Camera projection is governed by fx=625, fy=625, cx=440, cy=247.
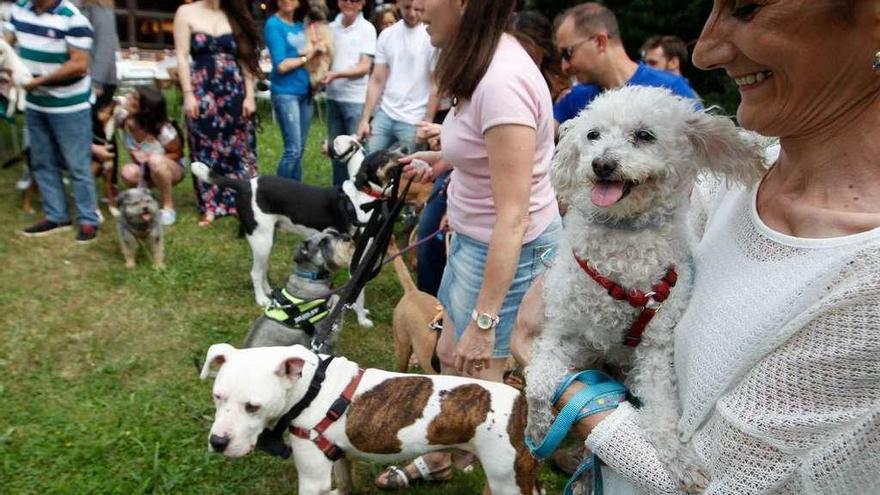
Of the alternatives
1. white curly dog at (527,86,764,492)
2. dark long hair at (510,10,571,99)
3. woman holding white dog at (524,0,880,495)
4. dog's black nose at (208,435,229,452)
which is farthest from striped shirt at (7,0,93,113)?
woman holding white dog at (524,0,880,495)

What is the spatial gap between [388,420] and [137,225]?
4.39 meters

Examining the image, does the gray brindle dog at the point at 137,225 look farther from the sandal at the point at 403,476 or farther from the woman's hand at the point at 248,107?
the sandal at the point at 403,476

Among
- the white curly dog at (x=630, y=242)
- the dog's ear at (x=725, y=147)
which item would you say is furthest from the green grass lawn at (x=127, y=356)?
the dog's ear at (x=725, y=147)

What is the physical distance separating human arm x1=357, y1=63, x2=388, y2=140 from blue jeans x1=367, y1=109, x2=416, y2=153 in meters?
0.24

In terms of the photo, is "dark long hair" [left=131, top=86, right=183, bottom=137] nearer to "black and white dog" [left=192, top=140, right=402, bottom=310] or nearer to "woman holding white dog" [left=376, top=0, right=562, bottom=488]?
"black and white dog" [left=192, top=140, right=402, bottom=310]

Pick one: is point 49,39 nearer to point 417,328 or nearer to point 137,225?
point 137,225

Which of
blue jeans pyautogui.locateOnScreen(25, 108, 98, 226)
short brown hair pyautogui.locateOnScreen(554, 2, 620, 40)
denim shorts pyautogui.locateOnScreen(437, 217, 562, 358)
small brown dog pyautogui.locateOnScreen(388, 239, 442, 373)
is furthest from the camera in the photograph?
blue jeans pyautogui.locateOnScreen(25, 108, 98, 226)

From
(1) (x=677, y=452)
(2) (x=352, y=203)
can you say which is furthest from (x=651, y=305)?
(2) (x=352, y=203)

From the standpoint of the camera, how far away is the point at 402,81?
609 centimetres

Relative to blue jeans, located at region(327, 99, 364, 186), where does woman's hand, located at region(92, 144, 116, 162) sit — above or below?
below

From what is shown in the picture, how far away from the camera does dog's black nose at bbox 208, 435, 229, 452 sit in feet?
7.51

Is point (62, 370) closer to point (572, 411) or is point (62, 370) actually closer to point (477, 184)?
point (477, 184)

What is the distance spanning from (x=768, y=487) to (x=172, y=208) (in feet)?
25.1

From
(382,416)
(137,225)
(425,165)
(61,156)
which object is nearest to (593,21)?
(425,165)
